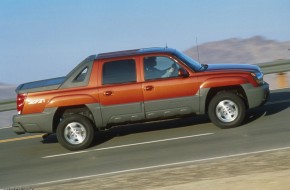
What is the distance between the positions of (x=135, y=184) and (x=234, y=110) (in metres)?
4.13

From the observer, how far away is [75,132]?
1089cm

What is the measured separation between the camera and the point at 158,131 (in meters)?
11.7

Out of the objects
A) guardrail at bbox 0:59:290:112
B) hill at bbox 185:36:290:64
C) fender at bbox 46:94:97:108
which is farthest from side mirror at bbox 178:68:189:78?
guardrail at bbox 0:59:290:112

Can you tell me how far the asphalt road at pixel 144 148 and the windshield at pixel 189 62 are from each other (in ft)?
4.33

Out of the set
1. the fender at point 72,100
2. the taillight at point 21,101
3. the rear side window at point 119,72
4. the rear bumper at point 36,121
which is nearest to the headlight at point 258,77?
the rear side window at point 119,72

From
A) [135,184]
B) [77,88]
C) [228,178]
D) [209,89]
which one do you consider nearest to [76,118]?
[77,88]

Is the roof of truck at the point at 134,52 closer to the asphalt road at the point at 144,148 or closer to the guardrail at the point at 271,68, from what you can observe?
the asphalt road at the point at 144,148

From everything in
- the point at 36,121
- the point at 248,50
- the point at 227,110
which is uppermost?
the point at 248,50

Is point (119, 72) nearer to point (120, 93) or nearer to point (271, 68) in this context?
point (120, 93)

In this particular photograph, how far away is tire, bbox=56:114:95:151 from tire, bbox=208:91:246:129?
2570 mm

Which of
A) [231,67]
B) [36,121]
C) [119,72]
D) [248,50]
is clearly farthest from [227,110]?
[248,50]

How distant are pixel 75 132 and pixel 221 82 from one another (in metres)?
3.21

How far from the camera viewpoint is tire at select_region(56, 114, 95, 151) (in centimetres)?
1082

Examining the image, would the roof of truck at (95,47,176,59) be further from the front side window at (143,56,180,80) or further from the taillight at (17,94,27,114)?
the taillight at (17,94,27,114)
